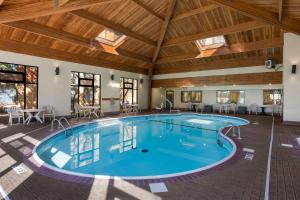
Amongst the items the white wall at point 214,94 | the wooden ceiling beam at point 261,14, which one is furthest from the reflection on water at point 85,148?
the white wall at point 214,94

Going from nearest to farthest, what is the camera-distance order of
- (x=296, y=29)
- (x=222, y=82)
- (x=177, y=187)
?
1. (x=177, y=187)
2. (x=296, y=29)
3. (x=222, y=82)

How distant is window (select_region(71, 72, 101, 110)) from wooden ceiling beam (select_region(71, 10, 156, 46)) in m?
3.46

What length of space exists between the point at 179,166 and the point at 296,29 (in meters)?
6.71

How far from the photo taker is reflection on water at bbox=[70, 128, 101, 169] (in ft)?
14.6

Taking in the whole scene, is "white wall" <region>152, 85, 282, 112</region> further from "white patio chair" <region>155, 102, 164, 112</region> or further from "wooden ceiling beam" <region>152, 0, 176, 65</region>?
"wooden ceiling beam" <region>152, 0, 176, 65</region>

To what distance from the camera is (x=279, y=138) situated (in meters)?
5.38

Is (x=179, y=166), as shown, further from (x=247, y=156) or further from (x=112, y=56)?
(x=112, y=56)

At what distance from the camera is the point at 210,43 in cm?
1130

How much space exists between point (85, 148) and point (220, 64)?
33.5 feet

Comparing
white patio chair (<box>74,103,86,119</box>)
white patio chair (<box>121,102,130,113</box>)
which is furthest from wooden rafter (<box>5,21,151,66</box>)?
white patio chair (<box>121,102,130,113</box>)

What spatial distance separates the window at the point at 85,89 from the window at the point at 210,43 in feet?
21.5

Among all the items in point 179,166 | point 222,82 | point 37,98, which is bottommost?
point 179,166

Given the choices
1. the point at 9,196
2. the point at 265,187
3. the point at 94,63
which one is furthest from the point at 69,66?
the point at 265,187

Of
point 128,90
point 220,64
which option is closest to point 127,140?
point 128,90
